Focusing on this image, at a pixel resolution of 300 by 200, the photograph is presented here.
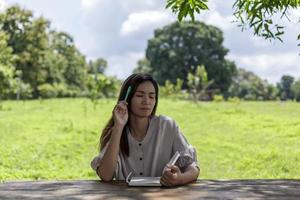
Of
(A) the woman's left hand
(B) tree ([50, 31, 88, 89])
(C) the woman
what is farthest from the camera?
(B) tree ([50, 31, 88, 89])

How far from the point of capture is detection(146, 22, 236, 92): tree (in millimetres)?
50188

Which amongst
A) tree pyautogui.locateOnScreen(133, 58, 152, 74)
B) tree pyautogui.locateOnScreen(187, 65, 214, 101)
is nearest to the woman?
tree pyautogui.locateOnScreen(187, 65, 214, 101)

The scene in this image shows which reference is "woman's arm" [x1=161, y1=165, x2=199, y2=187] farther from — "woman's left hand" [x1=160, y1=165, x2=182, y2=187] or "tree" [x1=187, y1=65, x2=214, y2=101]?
"tree" [x1=187, y1=65, x2=214, y2=101]

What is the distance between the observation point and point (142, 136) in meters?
3.03

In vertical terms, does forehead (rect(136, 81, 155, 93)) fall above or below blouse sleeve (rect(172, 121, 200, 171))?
above

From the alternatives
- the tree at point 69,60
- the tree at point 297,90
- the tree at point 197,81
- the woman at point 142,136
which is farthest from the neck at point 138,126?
the tree at point 297,90

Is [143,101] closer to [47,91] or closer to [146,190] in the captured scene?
[146,190]

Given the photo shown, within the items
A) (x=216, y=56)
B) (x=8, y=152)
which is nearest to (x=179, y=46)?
(x=216, y=56)

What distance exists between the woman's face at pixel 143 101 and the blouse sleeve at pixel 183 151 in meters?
0.17

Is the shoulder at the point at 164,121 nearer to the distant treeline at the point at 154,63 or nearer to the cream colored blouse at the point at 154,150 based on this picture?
the cream colored blouse at the point at 154,150

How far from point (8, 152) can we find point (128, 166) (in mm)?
8199

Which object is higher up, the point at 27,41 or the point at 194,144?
the point at 27,41

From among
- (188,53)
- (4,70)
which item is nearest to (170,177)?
(4,70)

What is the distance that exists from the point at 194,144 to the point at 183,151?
10.0 m
